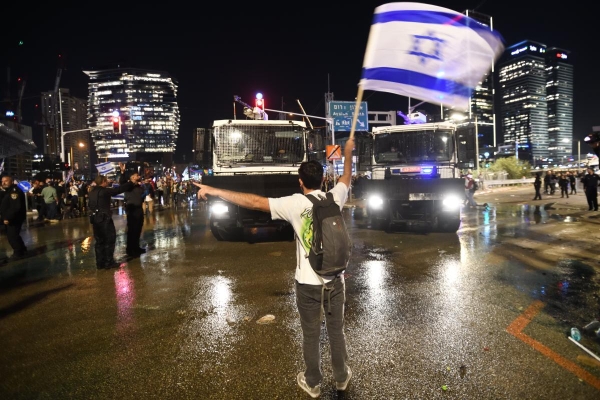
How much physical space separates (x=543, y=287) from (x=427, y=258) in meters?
2.29

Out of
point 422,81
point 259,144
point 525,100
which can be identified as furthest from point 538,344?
point 525,100

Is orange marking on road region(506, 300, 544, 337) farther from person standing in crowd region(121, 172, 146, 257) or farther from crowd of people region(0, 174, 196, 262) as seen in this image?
person standing in crowd region(121, 172, 146, 257)

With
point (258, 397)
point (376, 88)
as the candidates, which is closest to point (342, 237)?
point (258, 397)

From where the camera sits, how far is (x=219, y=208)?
883cm

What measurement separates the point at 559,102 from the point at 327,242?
16557 centimetres

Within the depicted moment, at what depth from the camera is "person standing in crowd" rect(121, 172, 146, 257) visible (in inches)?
328

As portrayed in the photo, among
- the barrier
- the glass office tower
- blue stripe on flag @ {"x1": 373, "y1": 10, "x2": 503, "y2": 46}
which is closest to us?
blue stripe on flag @ {"x1": 373, "y1": 10, "x2": 503, "y2": 46}

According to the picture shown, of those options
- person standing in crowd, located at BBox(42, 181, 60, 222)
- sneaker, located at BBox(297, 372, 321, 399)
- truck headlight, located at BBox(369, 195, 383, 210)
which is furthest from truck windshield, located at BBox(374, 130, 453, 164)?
person standing in crowd, located at BBox(42, 181, 60, 222)

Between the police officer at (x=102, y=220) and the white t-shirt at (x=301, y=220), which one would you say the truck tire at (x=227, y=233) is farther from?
the white t-shirt at (x=301, y=220)

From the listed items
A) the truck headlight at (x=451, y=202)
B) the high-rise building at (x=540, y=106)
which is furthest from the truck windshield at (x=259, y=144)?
the high-rise building at (x=540, y=106)

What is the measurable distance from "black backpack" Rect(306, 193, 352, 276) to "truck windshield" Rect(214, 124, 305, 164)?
22.3 feet

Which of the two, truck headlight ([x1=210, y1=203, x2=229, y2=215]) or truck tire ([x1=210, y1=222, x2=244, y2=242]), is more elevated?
truck headlight ([x1=210, y1=203, x2=229, y2=215])

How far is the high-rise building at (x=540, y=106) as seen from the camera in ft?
291

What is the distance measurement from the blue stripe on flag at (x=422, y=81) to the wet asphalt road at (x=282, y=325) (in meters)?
2.85
